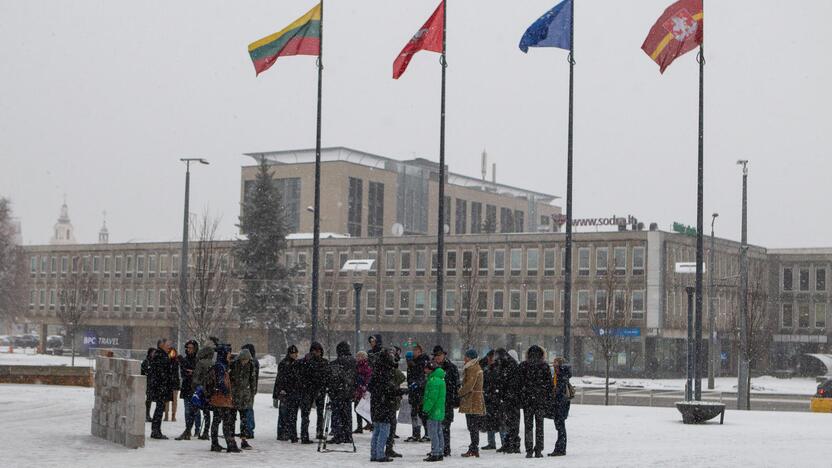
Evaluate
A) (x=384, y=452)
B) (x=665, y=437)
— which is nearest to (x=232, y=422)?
(x=384, y=452)

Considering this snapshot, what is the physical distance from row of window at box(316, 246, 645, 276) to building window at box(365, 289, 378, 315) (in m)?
1.79

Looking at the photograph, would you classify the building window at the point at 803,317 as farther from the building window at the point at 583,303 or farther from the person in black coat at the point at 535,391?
the person in black coat at the point at 535,391

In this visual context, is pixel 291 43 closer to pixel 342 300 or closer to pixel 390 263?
pixel 390 263

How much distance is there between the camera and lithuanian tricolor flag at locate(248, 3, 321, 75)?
98.6 feet

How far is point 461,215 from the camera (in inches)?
4569

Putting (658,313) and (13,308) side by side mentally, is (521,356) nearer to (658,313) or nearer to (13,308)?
(658,313)

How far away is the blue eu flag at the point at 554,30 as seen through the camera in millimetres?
28656

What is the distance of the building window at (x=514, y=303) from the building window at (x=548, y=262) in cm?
241

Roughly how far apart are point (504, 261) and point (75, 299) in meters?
29.8

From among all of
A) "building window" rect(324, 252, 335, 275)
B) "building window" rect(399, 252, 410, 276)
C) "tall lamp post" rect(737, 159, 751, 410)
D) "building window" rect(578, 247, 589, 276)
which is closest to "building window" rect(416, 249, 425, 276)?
"building window" rect(399, 252, 410, 276)

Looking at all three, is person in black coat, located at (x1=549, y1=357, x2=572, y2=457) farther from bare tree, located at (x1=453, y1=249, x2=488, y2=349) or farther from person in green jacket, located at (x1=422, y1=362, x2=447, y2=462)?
bare tree, located at (x1=453, y1=249, x2=488, y2=349)

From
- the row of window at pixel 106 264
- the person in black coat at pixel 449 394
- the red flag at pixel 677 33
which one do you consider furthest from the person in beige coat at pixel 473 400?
the row of window at pixel 106 264

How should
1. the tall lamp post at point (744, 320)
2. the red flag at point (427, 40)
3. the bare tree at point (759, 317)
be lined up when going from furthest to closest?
the bare tree at point (759, 317), the tall lamp post at point (744, 320), the red flag at point (427, 40)

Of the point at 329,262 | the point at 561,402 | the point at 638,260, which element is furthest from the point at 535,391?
the point at 329,262
